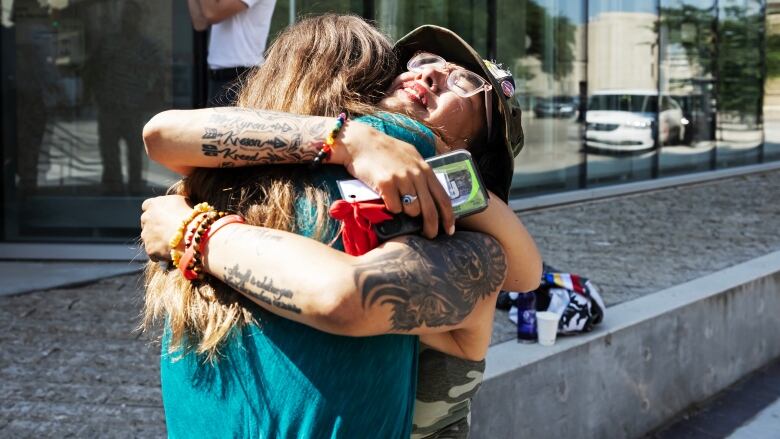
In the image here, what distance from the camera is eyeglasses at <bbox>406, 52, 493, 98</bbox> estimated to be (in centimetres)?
175

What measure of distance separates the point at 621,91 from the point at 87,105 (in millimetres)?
8466

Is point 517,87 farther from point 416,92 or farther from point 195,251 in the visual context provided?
point 195,251

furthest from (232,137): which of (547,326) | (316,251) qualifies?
(547,326)

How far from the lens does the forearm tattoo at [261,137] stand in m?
1.50

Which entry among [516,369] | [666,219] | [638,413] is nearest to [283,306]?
[516,369]

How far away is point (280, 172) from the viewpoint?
5.08 ft

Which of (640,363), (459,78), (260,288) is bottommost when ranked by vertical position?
(640,363)

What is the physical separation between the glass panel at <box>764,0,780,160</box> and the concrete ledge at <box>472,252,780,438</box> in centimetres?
1372

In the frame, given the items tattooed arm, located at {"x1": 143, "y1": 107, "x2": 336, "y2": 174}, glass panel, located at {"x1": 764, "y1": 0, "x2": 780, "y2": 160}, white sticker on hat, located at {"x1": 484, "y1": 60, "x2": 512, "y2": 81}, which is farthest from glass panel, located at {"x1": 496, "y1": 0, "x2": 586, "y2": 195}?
tattooed arm, located at {"x1": 143, "y1": 107, "x2": 336, "y2": 174}

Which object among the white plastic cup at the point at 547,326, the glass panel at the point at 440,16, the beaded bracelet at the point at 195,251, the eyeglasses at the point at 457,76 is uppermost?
the glass panel at the point at 440,16

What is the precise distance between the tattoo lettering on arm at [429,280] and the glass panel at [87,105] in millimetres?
6542

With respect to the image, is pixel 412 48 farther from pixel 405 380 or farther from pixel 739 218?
pixel 739 218

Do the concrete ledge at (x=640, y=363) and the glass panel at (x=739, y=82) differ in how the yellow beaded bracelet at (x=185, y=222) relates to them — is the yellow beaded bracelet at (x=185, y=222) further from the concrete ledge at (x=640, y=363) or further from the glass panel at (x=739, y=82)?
the glass panel at (x=739, y=82)

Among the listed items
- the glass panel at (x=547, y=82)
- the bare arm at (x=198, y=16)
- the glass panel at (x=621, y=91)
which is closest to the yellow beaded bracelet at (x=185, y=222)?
the bare arm at (x=198, y=16)
